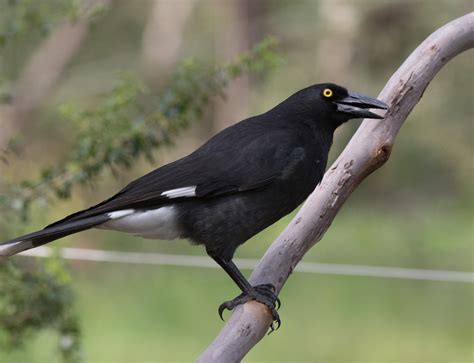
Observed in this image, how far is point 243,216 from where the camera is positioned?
2641mm

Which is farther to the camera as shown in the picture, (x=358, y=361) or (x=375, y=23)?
(x=375, y=23)

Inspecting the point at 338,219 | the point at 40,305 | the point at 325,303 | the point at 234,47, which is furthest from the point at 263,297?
the point at 338,219

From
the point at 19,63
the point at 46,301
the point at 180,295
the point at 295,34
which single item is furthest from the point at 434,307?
the point at 19,63

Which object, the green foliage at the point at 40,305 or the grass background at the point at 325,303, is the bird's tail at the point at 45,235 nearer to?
the green foliage at the point at 40,305

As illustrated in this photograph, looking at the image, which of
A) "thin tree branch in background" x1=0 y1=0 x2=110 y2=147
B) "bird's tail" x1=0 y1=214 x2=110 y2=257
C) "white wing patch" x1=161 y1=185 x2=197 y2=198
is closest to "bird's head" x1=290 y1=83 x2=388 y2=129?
"white wing patch" x1=161 y1=185 x2=197 y2=198

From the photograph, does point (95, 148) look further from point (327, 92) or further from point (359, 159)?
point (359, 159)

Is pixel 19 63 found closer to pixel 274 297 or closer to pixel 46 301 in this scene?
pixel 46 301

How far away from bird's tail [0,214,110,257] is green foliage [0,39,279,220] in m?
0.45

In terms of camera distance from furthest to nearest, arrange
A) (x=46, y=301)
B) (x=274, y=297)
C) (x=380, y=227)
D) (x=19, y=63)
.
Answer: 1. (x=19, y=63)
2. (x=380, y=227)
3. (x=46, y=301)
4. (x=274, y=297)

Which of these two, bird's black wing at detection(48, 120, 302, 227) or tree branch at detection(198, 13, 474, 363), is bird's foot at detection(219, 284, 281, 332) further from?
bird's black wing at detection(48, 120, 302, 227)

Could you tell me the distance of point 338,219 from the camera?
28.1 ft

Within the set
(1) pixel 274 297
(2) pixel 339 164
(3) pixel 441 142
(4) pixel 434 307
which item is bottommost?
(1) pixel 274 297

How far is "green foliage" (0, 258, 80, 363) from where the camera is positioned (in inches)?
120

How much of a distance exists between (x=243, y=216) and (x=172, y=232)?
0.21m
